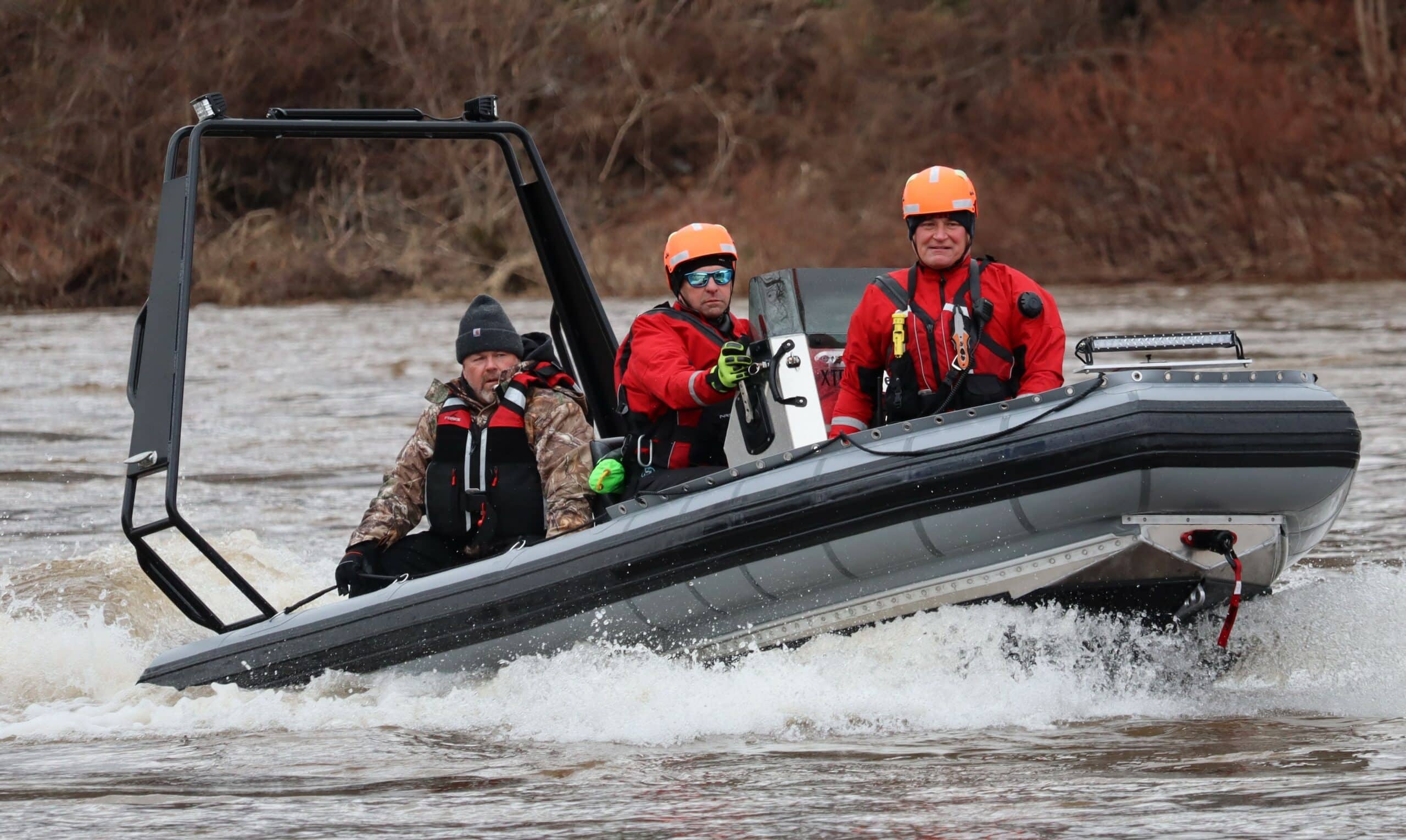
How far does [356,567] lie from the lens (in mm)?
5340

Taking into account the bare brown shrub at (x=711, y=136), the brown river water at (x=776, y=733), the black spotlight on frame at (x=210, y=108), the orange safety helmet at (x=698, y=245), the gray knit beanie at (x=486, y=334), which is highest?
the bare brown shrub at (x=711, y=136)

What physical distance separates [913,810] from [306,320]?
57.8 ft

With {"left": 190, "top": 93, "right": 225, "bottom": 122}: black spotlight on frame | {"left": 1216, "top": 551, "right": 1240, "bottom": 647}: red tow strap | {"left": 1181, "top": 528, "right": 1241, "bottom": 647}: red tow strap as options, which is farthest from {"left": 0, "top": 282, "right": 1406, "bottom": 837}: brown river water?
{"left": 190, "top": 93, "right": 225, "bottom": 122}: black spotlight on frame

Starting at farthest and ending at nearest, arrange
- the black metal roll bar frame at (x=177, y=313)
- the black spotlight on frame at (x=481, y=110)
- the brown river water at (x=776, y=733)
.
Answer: the black spotlight on frame at (x=481, y=110) → the black metal roll bar frame at (x=177, y=313) → the brown river water at (x=776, y=733)

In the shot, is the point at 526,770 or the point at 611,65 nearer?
the point at 526,770

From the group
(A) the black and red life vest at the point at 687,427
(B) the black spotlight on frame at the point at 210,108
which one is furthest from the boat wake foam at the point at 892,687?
(B) the black spotlight on frame at the point at 210,108

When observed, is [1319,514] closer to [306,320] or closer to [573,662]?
[573,662]

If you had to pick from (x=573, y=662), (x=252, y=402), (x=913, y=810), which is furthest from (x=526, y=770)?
(x=252, y=402)

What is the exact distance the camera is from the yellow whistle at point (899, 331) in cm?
459

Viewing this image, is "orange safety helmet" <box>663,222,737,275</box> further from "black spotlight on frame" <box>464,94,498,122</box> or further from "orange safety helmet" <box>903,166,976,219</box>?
"black spotlight on frame" <box>464,94,498,122</box>

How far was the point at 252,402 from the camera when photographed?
12508 millimetres

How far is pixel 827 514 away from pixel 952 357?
1.66 feet

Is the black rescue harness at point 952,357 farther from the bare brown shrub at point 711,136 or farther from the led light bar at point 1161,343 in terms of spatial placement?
the bare brown shrub at point 711,136

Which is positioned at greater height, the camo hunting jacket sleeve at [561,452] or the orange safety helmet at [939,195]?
the orange safety helmet at [939,195]
